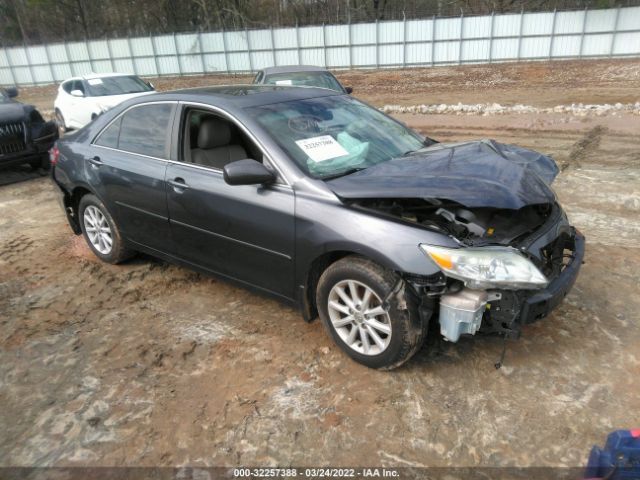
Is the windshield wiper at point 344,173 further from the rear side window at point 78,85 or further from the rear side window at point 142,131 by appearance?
the rear side window at point 78,85

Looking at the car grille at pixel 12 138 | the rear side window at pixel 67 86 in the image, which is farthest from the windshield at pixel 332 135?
the rear side window at pixel 67 86

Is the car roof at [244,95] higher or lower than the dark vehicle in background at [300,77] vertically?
higher

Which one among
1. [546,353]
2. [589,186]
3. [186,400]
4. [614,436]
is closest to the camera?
[614,436]

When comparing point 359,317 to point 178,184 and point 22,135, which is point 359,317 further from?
point 22,135

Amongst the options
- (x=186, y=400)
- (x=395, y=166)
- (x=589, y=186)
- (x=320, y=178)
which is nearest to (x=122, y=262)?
(x=186, y=400)

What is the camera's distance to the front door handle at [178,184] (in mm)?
3802

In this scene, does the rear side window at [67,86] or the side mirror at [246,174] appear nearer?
the side mirror at [246,174]

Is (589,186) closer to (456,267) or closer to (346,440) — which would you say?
(456,267)

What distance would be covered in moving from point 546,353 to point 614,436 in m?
1.21

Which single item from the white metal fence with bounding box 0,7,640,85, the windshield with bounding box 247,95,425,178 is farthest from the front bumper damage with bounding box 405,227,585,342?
the white metal fence with bounding box 0,7,640,85

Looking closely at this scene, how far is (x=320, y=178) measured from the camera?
324 centimetres

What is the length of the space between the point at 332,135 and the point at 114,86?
427 inches

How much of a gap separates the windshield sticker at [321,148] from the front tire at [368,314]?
2.65 ft

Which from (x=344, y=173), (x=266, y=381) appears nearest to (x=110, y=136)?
(x=344, y=173)
